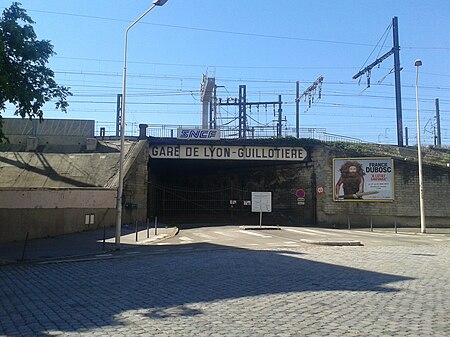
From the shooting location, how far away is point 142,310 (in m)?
6.71

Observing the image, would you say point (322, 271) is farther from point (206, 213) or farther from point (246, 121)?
point (246, 121)

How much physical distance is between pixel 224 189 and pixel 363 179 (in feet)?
43.1

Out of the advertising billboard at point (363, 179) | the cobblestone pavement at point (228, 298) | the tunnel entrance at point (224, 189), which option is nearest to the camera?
the cobblestone pavement at point (228, 298)

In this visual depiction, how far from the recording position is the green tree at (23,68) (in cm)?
1488

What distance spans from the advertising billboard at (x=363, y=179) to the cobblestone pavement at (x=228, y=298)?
69.7ft

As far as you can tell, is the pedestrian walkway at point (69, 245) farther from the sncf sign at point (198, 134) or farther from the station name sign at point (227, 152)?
the sncf sign at point (198, 134)

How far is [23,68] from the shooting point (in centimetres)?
1593

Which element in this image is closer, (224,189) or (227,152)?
(227,152)

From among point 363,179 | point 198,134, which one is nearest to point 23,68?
point 198,134

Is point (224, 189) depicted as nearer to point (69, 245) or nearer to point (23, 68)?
point (69, 245)

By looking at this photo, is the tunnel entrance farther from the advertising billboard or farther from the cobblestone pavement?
the cobblestone pavement

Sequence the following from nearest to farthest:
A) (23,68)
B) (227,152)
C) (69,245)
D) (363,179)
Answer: (23,68), (69,245), (363,179), (227,152)

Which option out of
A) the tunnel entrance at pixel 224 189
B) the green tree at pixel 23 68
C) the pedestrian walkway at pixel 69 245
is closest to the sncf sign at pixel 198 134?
the tunnel entrance at pixel 224 189

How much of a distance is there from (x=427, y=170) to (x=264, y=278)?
90.6 ft
